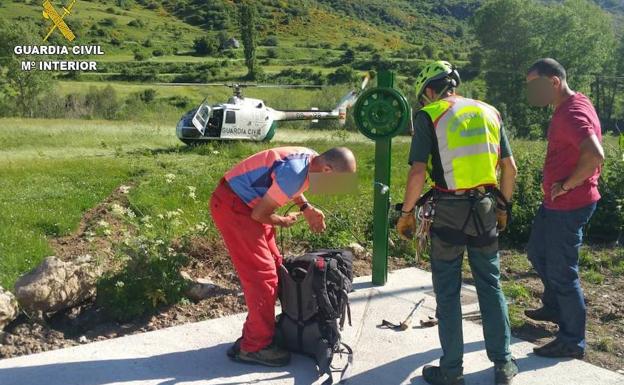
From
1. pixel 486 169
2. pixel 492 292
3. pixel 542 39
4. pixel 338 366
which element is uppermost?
pixel 542 39

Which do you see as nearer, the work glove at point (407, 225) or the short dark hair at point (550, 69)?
the work glove at point (407, 225)

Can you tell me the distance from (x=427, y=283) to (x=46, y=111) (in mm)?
39797

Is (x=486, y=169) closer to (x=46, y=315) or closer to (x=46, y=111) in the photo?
(x=46, y=315)

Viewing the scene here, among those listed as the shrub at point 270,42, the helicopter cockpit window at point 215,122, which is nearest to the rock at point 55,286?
the helicopter cockpit window at point 215,122

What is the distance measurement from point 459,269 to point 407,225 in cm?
43

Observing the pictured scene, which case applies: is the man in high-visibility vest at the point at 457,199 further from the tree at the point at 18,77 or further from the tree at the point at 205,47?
the tree at the point at 205,47

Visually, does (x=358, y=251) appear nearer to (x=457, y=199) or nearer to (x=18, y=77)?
(x=457, y=199)

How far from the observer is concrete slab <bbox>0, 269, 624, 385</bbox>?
4.12 meters

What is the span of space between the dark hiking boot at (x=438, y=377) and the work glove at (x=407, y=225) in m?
0.86

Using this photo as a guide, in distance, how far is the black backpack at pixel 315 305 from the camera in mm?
4285

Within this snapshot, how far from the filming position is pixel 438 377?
4.12 m

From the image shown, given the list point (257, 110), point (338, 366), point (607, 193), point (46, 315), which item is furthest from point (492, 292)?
point (257, 110)

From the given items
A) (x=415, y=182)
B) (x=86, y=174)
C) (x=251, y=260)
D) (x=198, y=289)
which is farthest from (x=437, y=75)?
(x=86, y=174)

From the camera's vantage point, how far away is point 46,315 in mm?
4906
